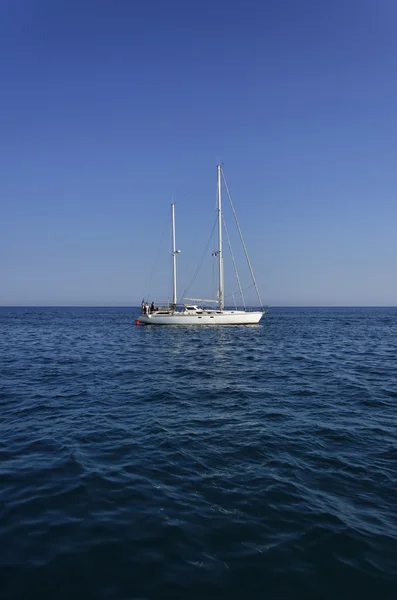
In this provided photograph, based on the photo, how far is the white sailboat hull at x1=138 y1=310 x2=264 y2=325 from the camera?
51812mm

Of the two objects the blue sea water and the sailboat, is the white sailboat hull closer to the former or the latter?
the sailboat

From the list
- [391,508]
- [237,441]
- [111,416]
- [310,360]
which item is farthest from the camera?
[310,360]

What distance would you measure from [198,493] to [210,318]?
45263 mm

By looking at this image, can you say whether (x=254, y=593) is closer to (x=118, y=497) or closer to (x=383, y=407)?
(x=118, y=497)

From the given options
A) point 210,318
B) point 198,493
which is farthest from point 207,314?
point 198,493

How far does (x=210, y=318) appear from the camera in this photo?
51969 mm

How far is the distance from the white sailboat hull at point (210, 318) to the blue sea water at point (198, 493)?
121 ft

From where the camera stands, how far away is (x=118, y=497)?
6613mm

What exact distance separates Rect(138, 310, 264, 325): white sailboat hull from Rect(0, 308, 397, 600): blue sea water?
121ft

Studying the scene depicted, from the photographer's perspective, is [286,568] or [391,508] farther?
[391,508]

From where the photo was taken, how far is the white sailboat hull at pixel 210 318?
51.8 m

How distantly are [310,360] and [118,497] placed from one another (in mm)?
18764

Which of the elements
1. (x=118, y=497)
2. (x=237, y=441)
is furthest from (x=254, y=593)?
(x=237, y=441)

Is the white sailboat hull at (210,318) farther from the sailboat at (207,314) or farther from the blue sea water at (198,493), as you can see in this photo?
the blue sea water at (198,493)
